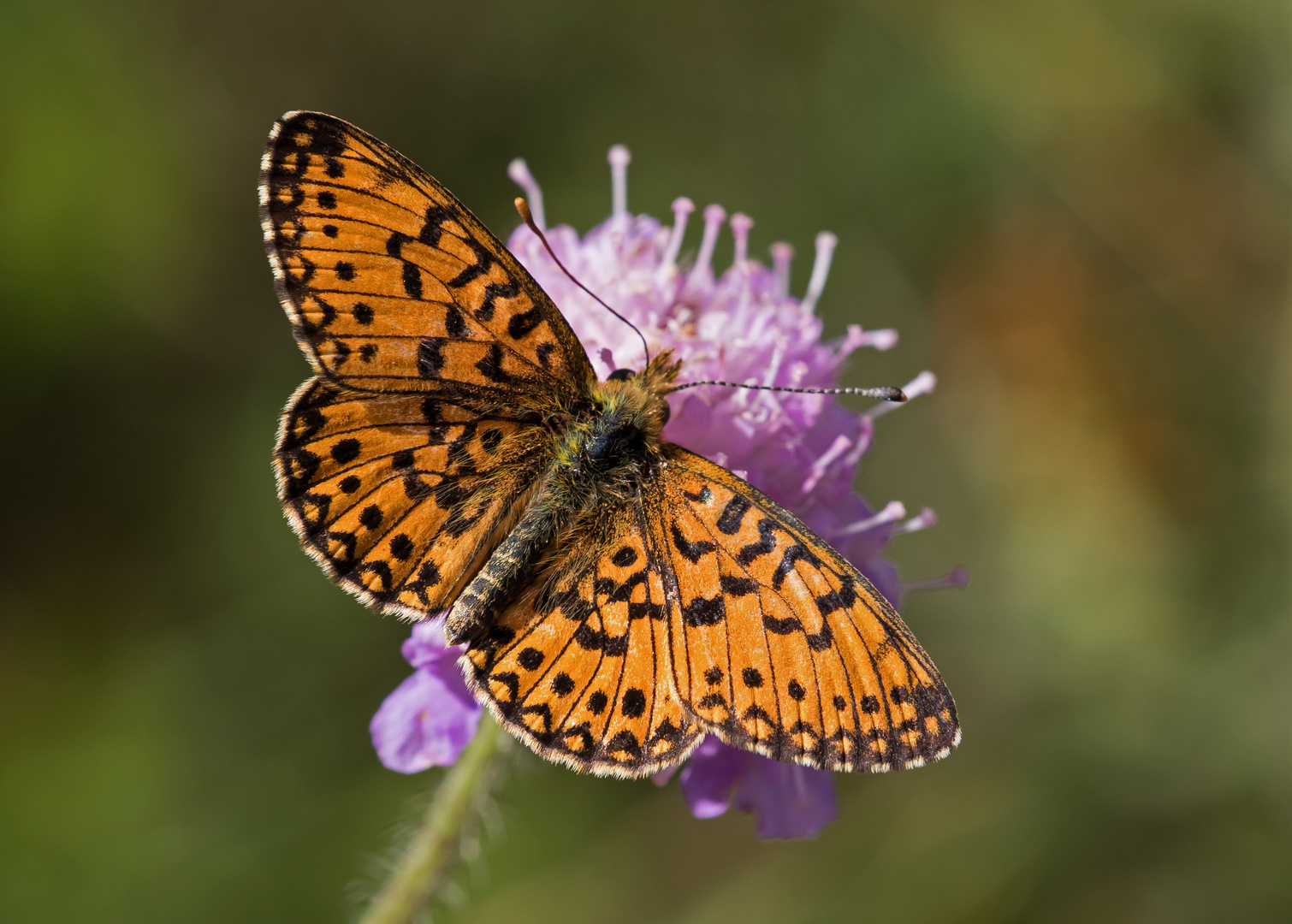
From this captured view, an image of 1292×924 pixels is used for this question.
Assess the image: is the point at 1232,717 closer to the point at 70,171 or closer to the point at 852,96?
the point at 852,96

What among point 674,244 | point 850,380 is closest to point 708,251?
point 674,244

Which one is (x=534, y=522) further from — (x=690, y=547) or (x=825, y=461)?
(x=825, y=461)

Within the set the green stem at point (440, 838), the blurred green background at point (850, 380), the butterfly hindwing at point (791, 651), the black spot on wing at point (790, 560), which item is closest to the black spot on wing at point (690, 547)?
the butterfly hindwing at point (791, 651)

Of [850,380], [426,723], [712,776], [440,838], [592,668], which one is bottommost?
[440,838]

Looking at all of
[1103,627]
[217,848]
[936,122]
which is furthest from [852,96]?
[217,848]

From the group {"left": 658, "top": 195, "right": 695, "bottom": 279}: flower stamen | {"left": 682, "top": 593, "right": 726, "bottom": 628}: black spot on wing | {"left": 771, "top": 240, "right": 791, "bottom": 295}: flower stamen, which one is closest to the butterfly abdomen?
{"left": 682, "top": 593, "right": 726, "bottom": 628}: black spot on wing

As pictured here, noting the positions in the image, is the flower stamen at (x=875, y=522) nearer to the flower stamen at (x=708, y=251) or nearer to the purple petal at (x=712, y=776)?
the purple petal at (x=712, y=776)
